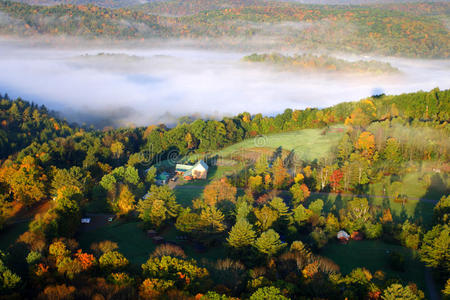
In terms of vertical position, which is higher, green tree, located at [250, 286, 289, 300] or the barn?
green tree, located at [250, 286, 289, 300]

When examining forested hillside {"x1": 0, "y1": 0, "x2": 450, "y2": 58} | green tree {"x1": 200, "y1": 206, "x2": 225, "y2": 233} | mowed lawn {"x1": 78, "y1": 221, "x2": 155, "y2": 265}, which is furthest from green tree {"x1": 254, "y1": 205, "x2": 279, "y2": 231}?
forested hillside {"x1": 0, "y1": 0, "x2": 450, "y2": 58}

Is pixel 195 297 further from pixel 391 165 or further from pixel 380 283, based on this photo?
pixel 391 165

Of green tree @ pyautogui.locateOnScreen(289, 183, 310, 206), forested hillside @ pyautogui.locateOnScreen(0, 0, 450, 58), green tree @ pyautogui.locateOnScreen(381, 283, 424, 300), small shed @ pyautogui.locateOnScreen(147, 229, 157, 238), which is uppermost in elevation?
forested hillside @ pyautogui.locateOnScreen(0, 0, 450, 58)

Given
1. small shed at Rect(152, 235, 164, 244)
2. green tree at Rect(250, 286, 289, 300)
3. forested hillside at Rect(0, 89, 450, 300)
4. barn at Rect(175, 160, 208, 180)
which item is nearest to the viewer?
green tree at Rect(250, 286, 289, 300)

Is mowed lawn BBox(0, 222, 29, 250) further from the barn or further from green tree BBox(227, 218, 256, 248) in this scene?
the barn

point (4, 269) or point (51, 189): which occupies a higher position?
point (4, 269)

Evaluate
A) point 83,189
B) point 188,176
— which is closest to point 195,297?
point 83,189

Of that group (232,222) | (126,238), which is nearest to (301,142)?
(232,222)
